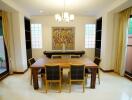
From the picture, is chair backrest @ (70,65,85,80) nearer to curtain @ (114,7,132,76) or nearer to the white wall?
curtain @ (114,7,132,76)

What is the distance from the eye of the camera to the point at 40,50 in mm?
5836

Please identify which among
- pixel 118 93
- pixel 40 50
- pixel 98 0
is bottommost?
pixel 118 93

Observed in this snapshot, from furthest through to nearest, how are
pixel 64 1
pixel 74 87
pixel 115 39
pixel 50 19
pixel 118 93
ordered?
pixel 50 19, pixel 115 39, pixel 64 1, pixel 74 87, pixel 118 93

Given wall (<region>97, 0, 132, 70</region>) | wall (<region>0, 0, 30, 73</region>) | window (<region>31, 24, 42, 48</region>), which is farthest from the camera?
window (<region>31, 24, 42, 48</region>)

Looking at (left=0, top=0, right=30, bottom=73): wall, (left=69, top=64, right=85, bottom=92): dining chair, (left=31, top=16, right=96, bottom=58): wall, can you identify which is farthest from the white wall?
(left=69, top=64, right=85, bottom=92): dining chair

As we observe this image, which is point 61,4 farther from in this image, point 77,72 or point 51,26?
point 77,72

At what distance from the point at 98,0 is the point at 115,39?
73.2 inches

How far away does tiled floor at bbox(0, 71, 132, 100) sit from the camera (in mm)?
2630

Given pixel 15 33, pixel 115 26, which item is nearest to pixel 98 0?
pixel 115 26

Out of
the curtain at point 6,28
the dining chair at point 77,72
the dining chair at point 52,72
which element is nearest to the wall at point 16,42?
the curtain at point 6,28

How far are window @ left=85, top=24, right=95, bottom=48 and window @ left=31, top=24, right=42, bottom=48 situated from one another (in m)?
2.54

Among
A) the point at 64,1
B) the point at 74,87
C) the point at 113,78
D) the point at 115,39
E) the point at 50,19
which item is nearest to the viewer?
the point at 74,87

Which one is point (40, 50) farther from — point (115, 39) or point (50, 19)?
point (115, 39)

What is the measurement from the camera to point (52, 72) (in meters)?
2.81
